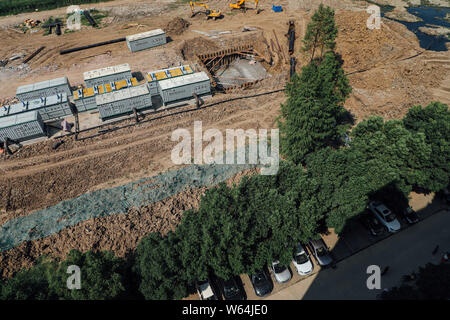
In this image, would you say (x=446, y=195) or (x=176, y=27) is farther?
(x=176, y=27)

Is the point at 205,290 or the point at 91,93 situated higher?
the point at 91,93

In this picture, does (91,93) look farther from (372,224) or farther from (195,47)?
(372,224)

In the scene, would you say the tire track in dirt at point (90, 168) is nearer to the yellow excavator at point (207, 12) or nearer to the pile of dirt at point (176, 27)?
the pile of dirt at point (176, 27)

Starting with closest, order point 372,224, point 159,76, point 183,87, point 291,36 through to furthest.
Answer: point 372,224, point 183,87, point 159,76, point 291,36

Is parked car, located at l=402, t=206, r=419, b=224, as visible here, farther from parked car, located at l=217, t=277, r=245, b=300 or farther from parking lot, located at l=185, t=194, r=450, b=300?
parked car, located at l=217, t=277, r=245, b=300

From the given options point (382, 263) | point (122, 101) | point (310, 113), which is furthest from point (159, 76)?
point (382, 263)

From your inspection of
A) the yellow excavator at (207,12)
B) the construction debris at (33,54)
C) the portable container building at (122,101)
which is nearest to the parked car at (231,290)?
the portable container building at (122,101)

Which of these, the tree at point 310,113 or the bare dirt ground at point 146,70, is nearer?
the bare dirt ground at point 146,70

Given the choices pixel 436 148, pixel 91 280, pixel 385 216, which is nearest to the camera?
pixel 91 280
